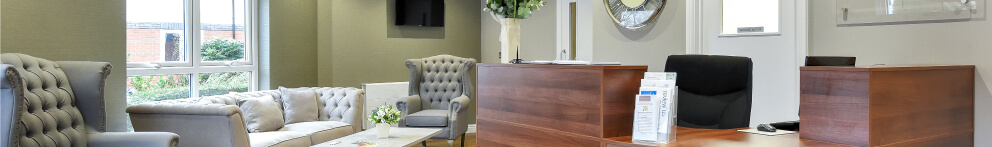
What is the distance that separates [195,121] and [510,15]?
204cm

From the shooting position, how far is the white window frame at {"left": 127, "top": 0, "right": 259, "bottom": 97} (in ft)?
19.0

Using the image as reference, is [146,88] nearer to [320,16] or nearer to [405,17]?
[320,16]

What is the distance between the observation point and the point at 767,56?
17.1 feet

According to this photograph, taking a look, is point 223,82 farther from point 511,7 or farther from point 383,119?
point 511,7

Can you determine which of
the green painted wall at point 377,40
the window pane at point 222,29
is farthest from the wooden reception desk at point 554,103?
the green painted wall at point 377,40

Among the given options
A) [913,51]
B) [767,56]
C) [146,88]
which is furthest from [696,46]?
[146,88]

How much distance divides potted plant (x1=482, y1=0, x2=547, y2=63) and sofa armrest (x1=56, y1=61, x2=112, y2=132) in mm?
1934

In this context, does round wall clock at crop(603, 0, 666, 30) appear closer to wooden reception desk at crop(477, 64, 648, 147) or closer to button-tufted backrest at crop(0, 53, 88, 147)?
wooden reception desk at crop(477, 64, 648, 147)

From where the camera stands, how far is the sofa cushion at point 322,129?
572 cm

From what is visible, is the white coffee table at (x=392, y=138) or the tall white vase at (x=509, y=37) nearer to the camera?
the tall white vase at (x=509, y=37)

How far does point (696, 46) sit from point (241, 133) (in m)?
3.00

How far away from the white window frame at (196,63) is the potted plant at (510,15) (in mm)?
2901

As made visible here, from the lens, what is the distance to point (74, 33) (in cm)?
464

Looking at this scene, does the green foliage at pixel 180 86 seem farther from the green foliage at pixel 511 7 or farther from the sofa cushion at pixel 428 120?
the green foliage at pixel 511 7
